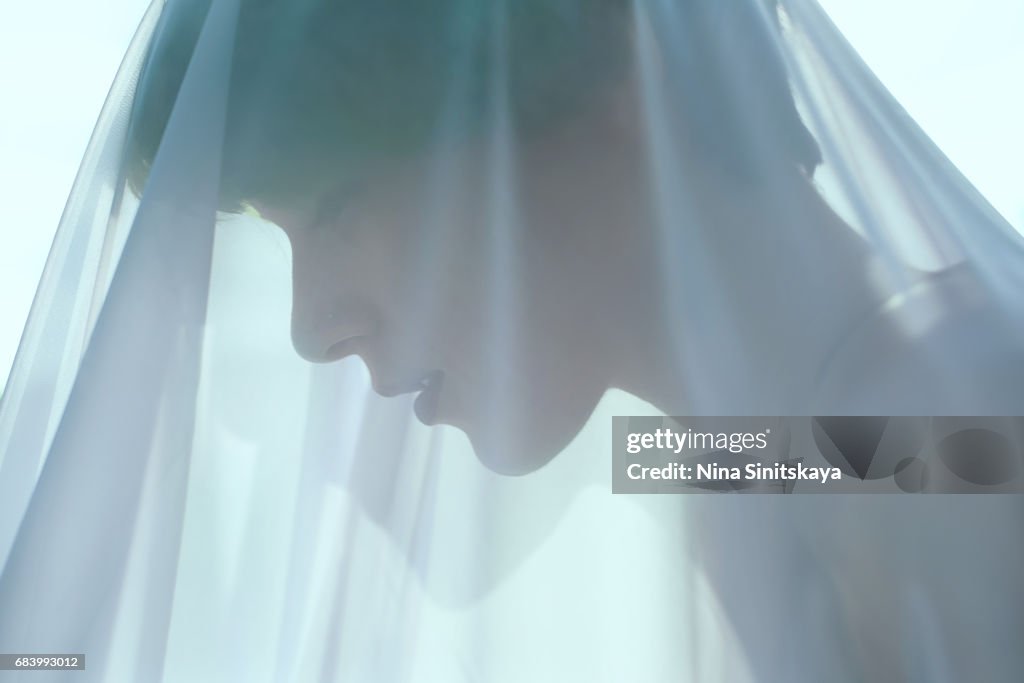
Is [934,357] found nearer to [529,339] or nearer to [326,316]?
[529,339]

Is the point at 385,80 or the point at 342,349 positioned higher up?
the point at 385,80

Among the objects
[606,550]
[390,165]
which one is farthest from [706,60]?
[606,550]

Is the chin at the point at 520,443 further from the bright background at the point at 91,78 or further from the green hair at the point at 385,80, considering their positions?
the bright background at the point at 91,78

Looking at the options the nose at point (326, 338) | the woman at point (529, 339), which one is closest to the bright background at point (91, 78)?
the woman at point (529, 339)

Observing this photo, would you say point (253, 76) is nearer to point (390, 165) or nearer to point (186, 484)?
point (390, 165)

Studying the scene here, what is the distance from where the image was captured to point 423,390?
52cm

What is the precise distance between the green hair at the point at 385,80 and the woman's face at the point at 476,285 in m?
0.03

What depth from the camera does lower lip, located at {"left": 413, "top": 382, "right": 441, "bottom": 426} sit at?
1.69ft

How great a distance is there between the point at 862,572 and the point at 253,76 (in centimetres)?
56

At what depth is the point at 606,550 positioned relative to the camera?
466 mm

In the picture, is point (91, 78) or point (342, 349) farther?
point (91, 78)
